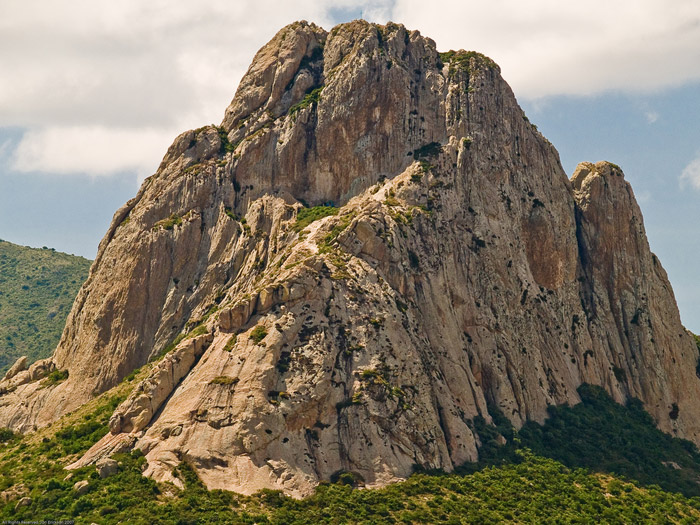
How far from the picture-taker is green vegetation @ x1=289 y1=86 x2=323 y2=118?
132 meters

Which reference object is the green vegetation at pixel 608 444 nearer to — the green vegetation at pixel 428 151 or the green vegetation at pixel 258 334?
the green vegetation at pixel 258 334

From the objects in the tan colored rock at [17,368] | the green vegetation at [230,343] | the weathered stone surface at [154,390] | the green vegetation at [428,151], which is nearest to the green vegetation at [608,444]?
the green vegetation at [230,343]

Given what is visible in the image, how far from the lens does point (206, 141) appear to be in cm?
13100

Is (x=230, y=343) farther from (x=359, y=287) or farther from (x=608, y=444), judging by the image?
(x=608, y=444)

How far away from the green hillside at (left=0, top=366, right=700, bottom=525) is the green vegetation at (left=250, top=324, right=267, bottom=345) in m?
17.4

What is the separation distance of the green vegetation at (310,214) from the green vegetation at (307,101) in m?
16.7

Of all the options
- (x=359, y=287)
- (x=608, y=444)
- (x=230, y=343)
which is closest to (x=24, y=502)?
(x=230, y=343)

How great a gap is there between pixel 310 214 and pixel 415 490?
4803cm

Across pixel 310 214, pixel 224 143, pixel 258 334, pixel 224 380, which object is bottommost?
pixel 224 380

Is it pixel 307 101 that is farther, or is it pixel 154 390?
pixel 307 101

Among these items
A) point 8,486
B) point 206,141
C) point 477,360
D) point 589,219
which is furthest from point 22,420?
point 589,219

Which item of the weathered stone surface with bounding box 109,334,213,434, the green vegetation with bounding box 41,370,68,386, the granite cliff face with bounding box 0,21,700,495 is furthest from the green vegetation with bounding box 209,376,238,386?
the green vegetation with bounding box 41,370,68,386

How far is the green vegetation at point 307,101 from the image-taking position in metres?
132

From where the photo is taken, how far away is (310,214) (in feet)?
403
